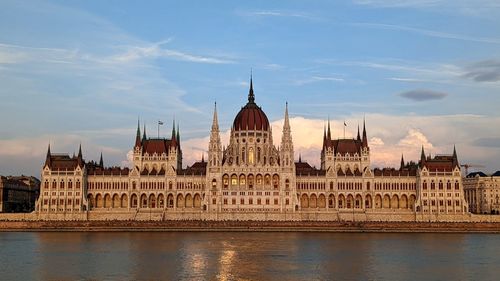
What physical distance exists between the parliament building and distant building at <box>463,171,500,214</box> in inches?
1285

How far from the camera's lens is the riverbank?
11850cm

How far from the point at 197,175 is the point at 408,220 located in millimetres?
40389

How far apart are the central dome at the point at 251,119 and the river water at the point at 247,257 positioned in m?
39.6

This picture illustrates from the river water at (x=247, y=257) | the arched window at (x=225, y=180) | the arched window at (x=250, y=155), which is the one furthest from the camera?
the arched window at (x=250, y=155)

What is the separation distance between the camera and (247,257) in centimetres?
7438

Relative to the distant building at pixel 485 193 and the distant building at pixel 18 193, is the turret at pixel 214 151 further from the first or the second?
the distant building at pixel 485 193

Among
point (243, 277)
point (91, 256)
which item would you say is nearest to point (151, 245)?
point (91, 256)

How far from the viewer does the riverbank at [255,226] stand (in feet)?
389

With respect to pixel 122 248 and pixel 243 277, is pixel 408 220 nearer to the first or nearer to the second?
pixel 122 248

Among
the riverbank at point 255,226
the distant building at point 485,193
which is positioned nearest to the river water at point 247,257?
the riverbank at point 255,226

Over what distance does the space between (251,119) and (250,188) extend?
15.2 meters

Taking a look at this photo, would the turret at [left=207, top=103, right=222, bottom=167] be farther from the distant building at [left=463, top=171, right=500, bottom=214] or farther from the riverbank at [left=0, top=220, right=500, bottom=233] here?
the distant building at [left=463, top=171, right=500, bottom=214]

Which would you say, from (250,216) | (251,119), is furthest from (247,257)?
(251,119)

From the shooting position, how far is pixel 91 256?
74938mm
